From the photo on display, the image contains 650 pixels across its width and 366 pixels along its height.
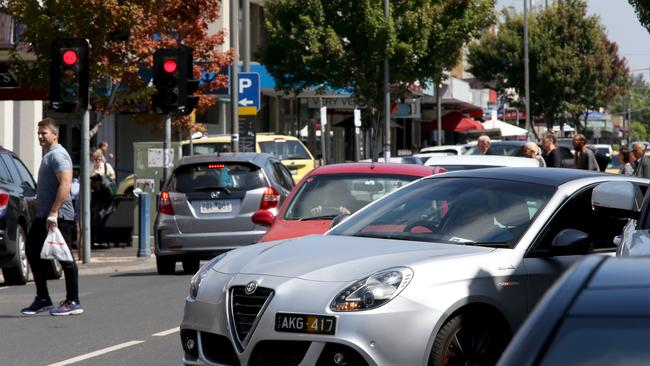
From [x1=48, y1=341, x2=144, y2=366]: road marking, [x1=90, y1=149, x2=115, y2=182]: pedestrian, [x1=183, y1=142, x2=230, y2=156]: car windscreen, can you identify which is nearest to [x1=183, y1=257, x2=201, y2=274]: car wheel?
[x1=90, y1=149, x2=115, y2=182]: pedestrian

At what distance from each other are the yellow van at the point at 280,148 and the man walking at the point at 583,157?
25.6 feet

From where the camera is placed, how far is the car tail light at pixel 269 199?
57.4ft

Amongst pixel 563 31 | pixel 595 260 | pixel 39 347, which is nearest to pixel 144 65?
pixel 39 347

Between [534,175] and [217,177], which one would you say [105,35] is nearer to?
[217,177]

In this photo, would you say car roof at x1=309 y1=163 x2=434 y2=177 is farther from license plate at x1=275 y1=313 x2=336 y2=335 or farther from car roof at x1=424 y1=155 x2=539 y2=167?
license plate at x1=275 y1=313 x2=336 y2=335

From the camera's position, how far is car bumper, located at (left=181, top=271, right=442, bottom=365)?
22.9 ft

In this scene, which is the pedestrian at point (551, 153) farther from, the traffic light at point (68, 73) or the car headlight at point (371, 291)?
the car headlight at point (371, 291)

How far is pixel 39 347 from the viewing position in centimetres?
1063

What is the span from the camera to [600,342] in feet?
9.95

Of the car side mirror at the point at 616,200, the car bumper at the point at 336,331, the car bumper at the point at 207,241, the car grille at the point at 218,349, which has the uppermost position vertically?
the car side mirror at the point at 616,200

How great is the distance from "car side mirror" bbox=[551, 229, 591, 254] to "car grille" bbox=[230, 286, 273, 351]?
5.72ft

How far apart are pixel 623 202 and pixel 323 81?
40.9 meters

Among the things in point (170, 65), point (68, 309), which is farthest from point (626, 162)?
point (68, 309)

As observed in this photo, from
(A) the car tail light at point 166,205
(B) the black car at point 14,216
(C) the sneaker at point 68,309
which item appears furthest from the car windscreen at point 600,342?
(A) the car tail light at point 166,205
